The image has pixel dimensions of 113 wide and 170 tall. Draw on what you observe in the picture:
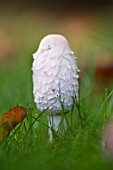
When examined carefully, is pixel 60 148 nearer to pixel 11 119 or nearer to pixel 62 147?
pixel 62 147

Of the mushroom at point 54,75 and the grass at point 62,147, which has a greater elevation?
the mushroom at point 54,75

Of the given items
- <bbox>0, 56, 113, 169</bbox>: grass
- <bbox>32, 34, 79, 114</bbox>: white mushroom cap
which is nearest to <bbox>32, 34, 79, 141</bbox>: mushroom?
<bbox>32, 34, 79, 114</bbox>: white mushroom cap

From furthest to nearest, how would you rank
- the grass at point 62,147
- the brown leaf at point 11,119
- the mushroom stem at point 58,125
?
the mushroom stem at point 58,125 < the brown leaf at point 11,119 < the grass at point 62,147

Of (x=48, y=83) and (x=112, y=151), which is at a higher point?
(x=48, y=83)

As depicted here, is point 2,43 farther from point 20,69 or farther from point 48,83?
point 48,83

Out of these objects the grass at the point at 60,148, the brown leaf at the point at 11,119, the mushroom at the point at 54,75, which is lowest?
the grass at the point at 60,148

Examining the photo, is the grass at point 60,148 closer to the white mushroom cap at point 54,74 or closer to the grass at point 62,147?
the grass at point 62,147

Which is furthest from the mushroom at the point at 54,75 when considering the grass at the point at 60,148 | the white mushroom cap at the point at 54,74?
the grass at the point at 60,148

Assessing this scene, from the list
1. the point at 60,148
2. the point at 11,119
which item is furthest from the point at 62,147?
the point at 11,119

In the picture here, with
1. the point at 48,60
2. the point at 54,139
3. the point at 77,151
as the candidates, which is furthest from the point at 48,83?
the point at 77,151
